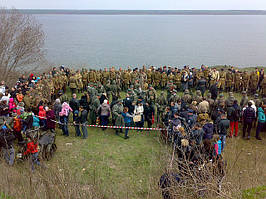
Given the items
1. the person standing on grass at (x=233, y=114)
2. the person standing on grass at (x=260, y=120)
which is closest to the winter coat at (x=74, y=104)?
the person standing on grass at (x=233, y=114)

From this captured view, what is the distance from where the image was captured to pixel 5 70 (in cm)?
2372

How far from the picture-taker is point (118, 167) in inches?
380

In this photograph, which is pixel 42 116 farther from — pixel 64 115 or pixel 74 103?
pixel 74 103

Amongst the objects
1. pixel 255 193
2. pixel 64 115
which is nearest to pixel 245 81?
pixel 64 115

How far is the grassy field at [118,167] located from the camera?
6.17m

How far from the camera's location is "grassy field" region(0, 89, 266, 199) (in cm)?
617

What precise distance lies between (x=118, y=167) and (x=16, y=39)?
723 inches

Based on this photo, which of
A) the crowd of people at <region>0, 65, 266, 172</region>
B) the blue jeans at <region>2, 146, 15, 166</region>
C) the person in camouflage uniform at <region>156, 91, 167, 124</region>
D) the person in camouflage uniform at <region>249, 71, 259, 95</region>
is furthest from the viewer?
the person in camouflage uniform at <region>249, 71, 259, 95</region>

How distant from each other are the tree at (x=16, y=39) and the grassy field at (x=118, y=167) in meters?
13.7

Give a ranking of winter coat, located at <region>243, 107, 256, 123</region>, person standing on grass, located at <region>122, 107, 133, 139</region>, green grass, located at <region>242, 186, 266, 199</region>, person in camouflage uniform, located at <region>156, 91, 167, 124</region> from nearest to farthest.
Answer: green grass, located at <region>242, 186, 266, 199</region> → winter coat, located at <region>243, 107, 256, 123</region> → person standing on grass, located at <region>122, 107, 133, 139</region> → person in camouflage uniform, located at <region>156, 91, 167, 124</region>

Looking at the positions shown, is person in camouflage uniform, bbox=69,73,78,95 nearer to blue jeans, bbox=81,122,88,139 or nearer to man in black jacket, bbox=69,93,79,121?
man in black jacket, bbox=69,93,79,121

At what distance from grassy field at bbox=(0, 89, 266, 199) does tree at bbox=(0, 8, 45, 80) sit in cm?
1368

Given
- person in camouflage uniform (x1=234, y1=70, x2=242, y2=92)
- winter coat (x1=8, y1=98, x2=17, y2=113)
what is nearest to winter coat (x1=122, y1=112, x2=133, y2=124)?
winter coat (x1=8, y1=98, x2=17, y2=113)

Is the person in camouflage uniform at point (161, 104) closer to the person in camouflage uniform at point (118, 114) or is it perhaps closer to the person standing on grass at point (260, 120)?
the person in camouflage uniform at point (118, 114)
